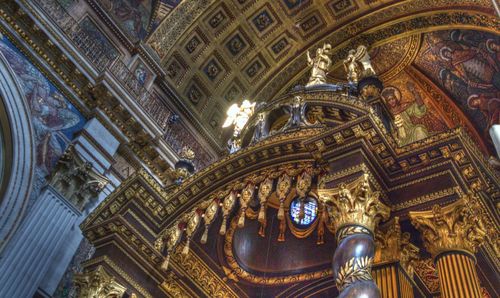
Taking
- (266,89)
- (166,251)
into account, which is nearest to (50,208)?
(166,251)

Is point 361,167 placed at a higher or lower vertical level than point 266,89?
lower

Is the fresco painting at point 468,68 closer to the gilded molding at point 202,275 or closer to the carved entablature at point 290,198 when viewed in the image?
the carved entablature at point 290,198

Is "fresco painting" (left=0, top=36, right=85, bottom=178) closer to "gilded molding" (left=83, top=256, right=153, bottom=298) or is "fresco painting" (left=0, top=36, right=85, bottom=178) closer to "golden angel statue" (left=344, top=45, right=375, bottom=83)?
"gilded molding" (left=83, top=256, right=153, bottom=298)

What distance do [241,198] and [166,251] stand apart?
5.04 feet

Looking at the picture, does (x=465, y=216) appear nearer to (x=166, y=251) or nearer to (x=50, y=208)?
A: (x=166, y=251)

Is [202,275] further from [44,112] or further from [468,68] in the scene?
[468,68]

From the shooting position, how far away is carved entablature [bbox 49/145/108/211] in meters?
8.07

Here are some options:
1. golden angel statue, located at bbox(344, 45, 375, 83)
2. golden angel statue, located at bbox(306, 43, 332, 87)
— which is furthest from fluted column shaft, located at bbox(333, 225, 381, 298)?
golden angel statue, located at bbox(306, 43, 332, 87)

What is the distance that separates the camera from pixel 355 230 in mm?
4348

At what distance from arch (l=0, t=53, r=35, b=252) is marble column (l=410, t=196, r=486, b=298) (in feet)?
18.2

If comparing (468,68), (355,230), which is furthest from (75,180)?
(468,68)

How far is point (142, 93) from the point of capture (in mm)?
10398

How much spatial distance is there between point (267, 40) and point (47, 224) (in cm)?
775

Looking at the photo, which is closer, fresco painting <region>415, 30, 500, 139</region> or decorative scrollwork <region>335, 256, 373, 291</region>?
decorative scrollwork <region>335, 256, 373, 291</region>
